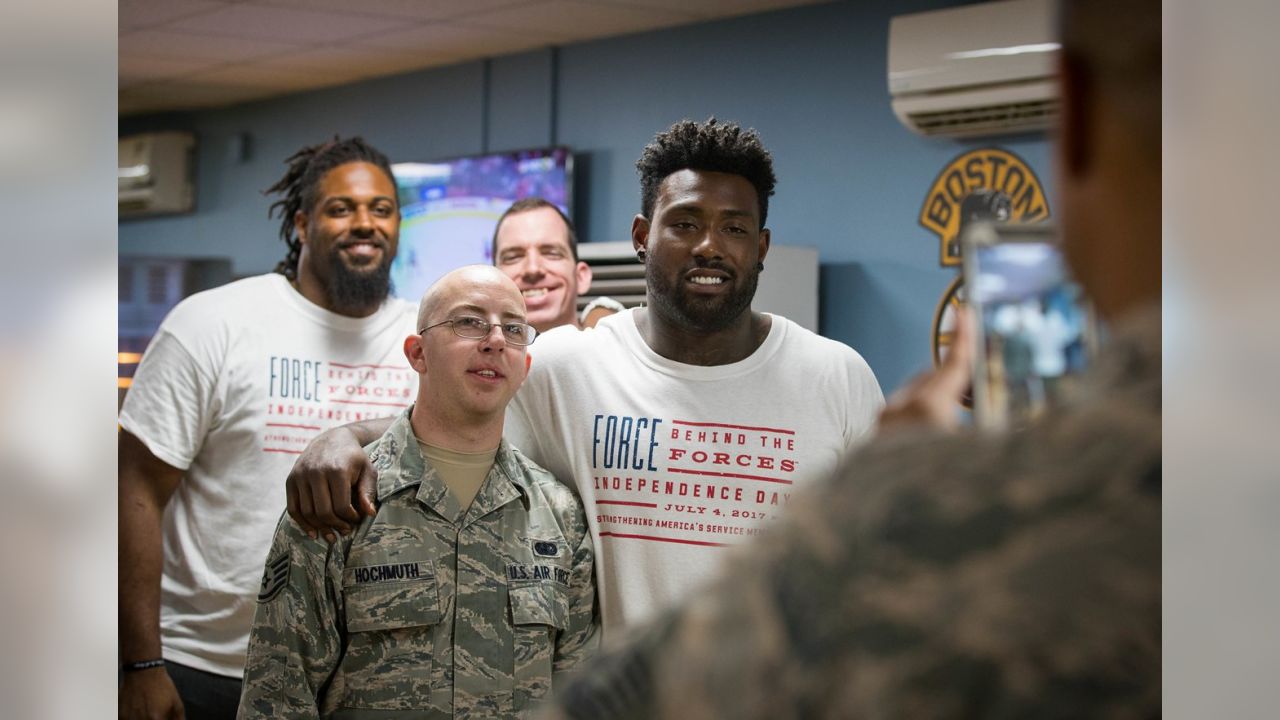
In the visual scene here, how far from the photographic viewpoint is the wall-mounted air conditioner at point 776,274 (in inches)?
81.4

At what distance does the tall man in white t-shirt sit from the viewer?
3.54 feet

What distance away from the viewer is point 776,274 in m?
2.12

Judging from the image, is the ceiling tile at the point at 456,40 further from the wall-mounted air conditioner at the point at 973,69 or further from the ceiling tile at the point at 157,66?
the wall-mounted air conditioner at the point at 973,69

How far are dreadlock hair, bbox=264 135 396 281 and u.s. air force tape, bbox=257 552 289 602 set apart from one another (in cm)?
46

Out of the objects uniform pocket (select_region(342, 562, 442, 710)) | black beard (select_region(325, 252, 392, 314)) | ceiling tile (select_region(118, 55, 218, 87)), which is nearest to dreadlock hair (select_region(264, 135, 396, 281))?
black beard (select_region(325, 252, 392, 314))

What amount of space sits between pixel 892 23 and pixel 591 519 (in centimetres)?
131

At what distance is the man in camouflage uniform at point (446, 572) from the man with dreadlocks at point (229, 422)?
0.74 feet

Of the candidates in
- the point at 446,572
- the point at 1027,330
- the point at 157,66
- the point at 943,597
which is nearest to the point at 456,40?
the point at 157,66

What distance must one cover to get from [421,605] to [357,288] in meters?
0.43

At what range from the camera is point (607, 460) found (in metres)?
1.09

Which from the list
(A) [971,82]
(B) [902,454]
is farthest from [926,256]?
(B) [902,454]

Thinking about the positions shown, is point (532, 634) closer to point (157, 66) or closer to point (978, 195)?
point (978, 195)

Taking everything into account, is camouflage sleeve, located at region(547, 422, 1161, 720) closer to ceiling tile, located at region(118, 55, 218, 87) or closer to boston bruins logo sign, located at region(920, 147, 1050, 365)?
boston bruins logo sign, located at region(920, 147, 1050, 365)

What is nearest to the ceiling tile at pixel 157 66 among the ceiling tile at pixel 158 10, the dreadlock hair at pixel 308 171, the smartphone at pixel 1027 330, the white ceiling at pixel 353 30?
the white ceiling at pixel 353 30
